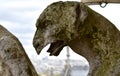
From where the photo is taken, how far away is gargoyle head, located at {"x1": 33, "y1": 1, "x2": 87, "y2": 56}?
77cm

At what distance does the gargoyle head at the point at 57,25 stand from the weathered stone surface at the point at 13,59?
0.03 m

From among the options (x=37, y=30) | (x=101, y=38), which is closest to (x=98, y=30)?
(x=101, y=38)

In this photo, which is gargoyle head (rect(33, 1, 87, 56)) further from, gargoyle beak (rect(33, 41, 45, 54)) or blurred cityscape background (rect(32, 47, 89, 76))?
blurred cityscape background (rect(32, 47, 89, 76))

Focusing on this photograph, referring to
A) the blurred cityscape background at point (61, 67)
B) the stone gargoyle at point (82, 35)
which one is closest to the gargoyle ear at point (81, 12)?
the stone gargoyle at point (82, 35)

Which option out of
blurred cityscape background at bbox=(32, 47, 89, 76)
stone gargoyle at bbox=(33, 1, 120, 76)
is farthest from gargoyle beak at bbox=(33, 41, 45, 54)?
blurred cityscape background at bbox=(32, 47, 89, 76)

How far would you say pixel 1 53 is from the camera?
2.51ft

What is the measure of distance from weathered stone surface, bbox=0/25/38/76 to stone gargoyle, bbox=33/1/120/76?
0.04 meters

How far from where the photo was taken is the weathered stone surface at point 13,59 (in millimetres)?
743

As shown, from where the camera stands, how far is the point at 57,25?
776mm

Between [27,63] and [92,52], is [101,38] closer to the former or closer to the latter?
[92,52]

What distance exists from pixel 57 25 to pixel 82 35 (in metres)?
0.06

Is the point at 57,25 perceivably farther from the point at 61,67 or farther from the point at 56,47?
the point at 61,67

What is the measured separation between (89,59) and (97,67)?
25 mm

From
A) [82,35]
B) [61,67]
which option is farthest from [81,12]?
[61,67]
